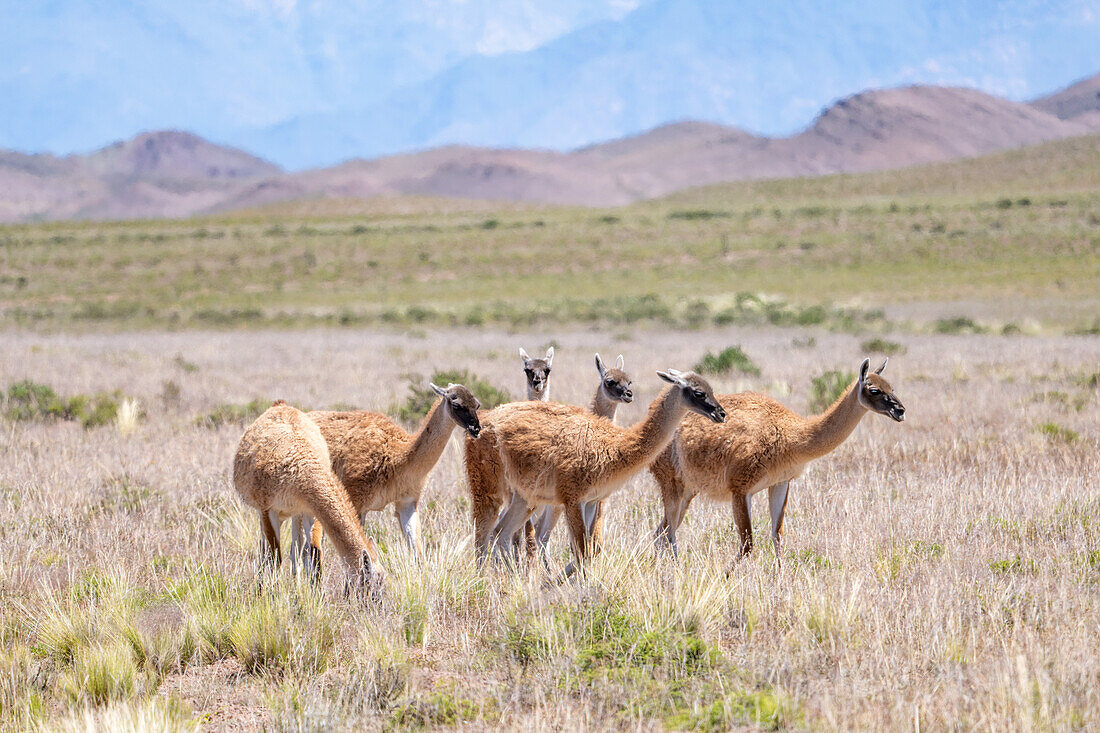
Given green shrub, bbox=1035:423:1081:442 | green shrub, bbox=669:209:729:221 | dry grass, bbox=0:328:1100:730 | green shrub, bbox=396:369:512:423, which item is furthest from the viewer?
green shrub, bbox=669:209:729:221

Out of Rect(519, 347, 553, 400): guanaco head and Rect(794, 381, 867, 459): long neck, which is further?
Rect(519, 347, 553, 400): guanaco head

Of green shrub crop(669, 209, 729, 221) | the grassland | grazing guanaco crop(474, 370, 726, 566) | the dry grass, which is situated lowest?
the dry grass

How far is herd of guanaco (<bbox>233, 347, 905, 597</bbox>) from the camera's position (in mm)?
6410

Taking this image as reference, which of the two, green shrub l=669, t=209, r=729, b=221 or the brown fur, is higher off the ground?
green shrub l=669, t=209, r=729, b=221

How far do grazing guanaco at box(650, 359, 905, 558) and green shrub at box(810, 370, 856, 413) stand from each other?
6.47m

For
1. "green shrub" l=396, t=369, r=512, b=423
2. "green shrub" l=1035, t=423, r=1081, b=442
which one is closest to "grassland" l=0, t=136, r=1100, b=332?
"green shrub" l=1035, t=423, r=1081, b=442

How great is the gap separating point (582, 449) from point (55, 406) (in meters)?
10.3

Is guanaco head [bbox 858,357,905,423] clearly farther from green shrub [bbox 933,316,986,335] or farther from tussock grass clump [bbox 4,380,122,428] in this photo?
green shrub [bbox 933,316,986,335]

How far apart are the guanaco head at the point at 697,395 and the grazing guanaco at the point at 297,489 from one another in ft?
7.12

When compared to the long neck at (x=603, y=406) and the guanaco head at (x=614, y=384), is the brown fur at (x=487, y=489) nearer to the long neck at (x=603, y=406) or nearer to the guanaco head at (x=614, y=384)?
the guanaco head at (x=614, y=384)

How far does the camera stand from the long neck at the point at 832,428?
6.83 meters

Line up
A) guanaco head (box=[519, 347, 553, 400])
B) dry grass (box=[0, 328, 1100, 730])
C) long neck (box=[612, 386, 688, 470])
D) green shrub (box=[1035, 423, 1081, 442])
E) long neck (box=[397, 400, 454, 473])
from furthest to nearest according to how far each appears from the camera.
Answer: green shrub (box=[1035, 423, 1081, 442]) → guanaco head (box=[519, 347, 553, 400]) → long neck (box=[397, 400, 454, 473]) → long neck (box=[612, 386, 688, 470]) → dry grass (box=[0, 328, 1100, 730])

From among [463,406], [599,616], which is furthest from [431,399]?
[599,616]

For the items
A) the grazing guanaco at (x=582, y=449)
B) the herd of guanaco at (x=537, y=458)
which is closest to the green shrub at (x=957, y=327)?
the herd of guanaco at (x=537, y=458)
